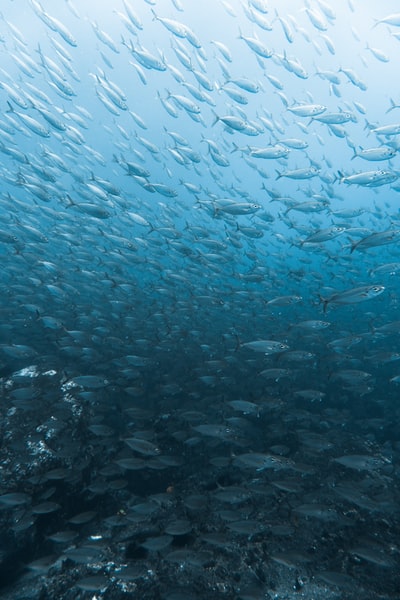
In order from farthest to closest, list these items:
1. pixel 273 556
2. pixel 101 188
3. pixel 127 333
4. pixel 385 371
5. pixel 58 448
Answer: pixel 385 371, pixel 127 333, pixel 101 188, pixel 58 448, pixel 273 556

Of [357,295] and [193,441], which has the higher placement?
[357,295]

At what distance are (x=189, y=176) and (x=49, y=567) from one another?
329ft

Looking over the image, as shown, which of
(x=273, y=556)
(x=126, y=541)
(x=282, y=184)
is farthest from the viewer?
(x=282, y=184)

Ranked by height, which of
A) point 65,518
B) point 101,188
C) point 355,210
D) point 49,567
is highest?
point 355,210

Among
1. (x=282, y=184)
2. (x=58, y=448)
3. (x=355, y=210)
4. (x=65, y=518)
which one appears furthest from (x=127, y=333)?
(x=282, y=184)

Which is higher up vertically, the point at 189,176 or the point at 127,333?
the point at 189,176

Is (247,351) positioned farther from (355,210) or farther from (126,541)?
(126,541)

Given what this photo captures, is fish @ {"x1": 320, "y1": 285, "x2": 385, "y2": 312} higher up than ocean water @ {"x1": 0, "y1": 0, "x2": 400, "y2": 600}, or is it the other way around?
fish @ {"x1": 320, "y1": 285, "x2": 385, "y2": 312}

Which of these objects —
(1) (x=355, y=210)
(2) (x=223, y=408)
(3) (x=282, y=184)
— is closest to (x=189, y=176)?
(3) (x=282, y=184)

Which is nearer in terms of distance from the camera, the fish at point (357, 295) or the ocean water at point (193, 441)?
the ocean water at point (193, 441)

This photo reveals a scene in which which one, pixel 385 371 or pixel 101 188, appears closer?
pixel 101 188

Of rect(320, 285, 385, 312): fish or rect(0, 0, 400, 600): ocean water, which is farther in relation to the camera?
rect(320, 285, 385, 312): fish

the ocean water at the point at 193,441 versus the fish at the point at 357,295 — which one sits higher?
the fish at the point at 357,295

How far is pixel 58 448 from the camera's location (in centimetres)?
556
